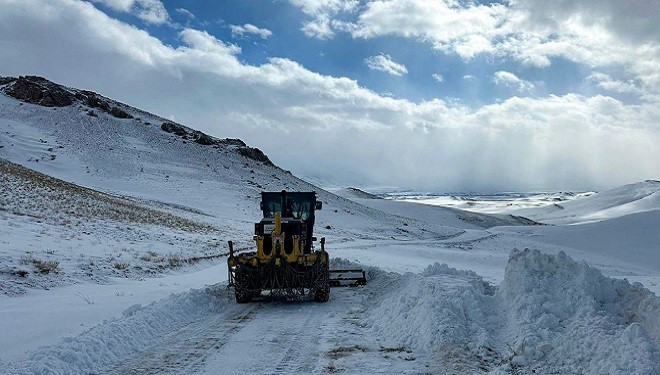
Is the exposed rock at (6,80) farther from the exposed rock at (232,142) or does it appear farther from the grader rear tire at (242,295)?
the grader rear tire at (242,295)

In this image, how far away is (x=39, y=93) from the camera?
78250 mm

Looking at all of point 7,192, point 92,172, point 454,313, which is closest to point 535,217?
point 92,172

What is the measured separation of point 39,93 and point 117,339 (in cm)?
8288

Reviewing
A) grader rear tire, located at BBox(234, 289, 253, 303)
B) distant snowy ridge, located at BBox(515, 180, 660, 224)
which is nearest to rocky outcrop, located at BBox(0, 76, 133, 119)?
grader rear tire, located at BBox(234, 289, 253, 303)

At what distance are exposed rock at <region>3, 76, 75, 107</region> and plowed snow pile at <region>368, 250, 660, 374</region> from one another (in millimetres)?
80931

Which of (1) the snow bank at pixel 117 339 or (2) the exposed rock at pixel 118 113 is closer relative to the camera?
(1) the snow bank at pixel 117 339

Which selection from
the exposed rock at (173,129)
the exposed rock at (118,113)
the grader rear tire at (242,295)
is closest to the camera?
the grader rear tire at (242,295)

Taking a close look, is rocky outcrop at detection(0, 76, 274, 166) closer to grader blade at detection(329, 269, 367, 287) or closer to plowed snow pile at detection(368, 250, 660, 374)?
grader blade at detection(329, 269, 367, 287)

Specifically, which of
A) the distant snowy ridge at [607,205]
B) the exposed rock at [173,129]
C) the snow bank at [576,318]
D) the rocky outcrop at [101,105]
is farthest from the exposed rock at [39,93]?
the distant snowy ridge at [607,205]

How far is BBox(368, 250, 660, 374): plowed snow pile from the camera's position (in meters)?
6.23

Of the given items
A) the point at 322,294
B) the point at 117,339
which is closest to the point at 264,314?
the point at 322,294

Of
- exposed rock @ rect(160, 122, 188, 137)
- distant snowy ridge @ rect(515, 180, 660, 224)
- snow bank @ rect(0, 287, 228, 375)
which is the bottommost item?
snow bank @ rect(0, 287, 228, 375)

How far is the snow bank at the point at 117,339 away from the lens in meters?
6.47

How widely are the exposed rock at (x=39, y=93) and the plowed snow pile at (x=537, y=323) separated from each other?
80.9 m
